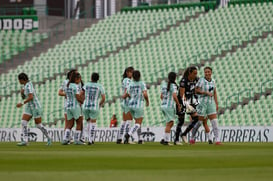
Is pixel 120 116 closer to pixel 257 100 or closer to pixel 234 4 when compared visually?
pixel 257 100

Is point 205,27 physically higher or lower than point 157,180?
higher

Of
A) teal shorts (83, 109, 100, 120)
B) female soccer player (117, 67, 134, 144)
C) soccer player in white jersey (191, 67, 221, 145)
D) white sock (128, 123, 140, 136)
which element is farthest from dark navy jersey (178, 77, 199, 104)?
teal shorts (83, 109, 100, 120)

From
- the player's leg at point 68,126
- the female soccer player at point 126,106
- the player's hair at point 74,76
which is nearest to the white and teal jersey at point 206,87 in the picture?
the female soccer player at point 126,106

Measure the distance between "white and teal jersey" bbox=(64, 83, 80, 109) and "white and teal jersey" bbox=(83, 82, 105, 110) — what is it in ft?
1.11

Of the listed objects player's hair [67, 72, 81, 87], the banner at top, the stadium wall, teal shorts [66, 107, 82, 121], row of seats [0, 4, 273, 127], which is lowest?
the stadium wall

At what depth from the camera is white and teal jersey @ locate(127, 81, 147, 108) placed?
2448 cm

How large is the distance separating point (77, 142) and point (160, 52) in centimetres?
1794

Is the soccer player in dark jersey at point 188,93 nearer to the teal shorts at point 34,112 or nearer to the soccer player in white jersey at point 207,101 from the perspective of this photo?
the soccer player in white jersey at point 207,101

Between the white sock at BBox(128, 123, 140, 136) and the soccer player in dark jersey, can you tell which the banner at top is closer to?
the white sock at BBox(128, 123, 140, 136)

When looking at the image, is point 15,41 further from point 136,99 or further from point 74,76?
point 74,76

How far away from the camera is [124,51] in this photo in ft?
142

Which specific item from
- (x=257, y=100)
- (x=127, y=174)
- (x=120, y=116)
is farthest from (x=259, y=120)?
(x=127, y=174)

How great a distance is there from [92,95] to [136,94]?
1221 mm

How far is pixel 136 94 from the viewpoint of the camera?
2455cm
